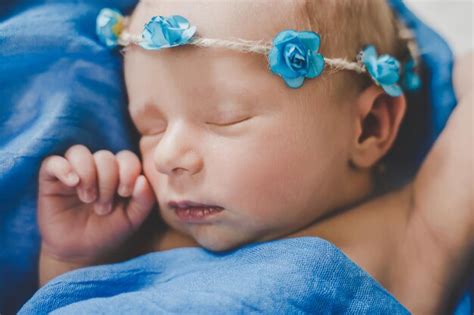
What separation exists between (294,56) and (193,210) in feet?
1.00

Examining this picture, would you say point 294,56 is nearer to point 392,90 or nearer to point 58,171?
point 392,90

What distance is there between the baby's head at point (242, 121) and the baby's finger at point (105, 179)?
66mm

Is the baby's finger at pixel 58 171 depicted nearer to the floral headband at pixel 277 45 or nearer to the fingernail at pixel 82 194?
the fingernail at pixel 82 194

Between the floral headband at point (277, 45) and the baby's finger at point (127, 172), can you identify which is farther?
the baby's finger at point (127, 172)

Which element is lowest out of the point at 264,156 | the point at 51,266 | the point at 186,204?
the point at 51,266

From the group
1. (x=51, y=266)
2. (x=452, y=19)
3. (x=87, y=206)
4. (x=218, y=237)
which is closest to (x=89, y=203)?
(x=87, y=206)

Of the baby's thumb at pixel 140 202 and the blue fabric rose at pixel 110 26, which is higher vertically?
the blue fabric rose at pixel 110 26

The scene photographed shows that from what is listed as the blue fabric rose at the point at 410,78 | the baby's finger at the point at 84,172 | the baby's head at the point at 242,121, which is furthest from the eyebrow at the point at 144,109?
the blue fabric rose at the point at 410,78

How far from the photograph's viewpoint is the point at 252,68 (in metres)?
0.91

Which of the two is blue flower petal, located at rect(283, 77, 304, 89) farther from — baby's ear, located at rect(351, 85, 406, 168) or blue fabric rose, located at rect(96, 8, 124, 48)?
blue fabric rose, located at rect(96, 8, 124, 48)

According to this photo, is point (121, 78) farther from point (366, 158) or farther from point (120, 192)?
point (366, 158)

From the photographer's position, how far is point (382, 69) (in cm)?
101

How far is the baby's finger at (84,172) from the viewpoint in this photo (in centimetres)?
96

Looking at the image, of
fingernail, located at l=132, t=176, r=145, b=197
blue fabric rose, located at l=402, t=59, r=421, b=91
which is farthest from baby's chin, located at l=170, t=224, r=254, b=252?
blue fabric rose, located at l=402, t=59, r=421, b=91
